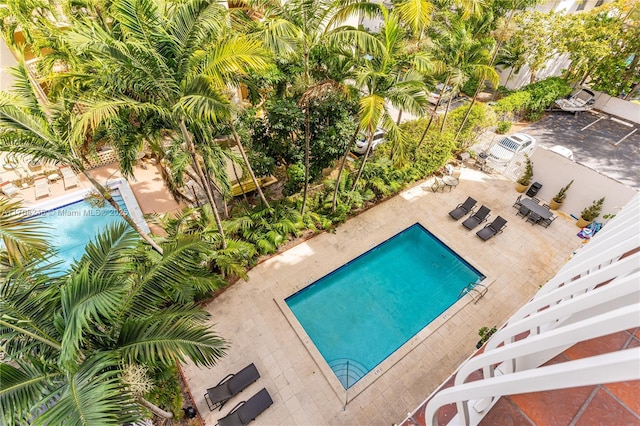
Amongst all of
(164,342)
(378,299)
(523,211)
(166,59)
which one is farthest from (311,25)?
(523,211)

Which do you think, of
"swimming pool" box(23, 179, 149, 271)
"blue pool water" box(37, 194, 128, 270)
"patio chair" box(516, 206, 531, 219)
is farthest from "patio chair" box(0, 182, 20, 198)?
"patio chair" box(516, 206, 531, 219)

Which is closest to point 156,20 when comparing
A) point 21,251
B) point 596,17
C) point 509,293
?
point 21,251

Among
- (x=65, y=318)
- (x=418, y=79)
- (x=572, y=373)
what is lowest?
(x=65, y=318)

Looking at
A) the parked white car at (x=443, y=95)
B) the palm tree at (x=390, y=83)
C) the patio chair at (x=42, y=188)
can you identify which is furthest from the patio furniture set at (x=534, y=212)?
the patio chair at (x=42, y=188)

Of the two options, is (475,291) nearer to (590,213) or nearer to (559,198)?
(590,213)

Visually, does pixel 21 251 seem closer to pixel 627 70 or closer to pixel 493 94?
pixel 493 94

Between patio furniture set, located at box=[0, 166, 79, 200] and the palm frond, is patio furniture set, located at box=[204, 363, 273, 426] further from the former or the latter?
patio furniture set, located at box=[0, 166, 79, 200]

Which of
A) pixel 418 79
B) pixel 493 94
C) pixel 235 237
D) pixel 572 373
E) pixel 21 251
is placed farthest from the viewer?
pixel 493 94
